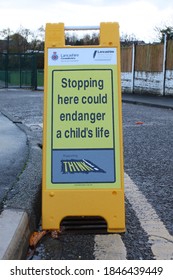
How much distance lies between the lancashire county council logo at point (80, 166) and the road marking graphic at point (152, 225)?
75 cm

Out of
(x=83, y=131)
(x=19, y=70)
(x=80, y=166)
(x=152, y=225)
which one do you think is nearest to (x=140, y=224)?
(x=152, y=225)

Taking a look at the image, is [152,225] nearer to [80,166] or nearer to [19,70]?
[80,166]

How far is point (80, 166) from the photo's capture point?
4121mm

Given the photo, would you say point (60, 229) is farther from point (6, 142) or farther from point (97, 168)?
Result: point (6, 142)

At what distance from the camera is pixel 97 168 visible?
411 centimetres

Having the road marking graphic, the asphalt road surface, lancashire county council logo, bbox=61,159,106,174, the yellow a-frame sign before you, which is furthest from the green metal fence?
lancashire county council logo, bbox=61,159,106,174

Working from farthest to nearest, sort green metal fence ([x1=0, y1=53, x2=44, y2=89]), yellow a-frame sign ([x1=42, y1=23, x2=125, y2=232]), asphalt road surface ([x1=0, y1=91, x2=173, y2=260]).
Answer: green metal fence ([x1=0, y1=53, x2=44, y2=89]) → yellow a-frame sign ([x1=42, y1=23, x2=125, y2=232]) → asphalt road surface ([x1=0, y1=91, x2=173, y2=260])

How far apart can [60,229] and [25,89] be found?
25866 mm

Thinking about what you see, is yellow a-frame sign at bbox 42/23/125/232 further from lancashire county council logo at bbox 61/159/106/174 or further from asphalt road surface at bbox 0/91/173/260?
asphalt road surface at bbox 0/91/173/260

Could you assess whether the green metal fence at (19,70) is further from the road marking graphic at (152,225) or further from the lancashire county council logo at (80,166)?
the lancashire county council logo at (80,166)

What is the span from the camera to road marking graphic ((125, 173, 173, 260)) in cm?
384

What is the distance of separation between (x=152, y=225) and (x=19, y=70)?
85.2 ft

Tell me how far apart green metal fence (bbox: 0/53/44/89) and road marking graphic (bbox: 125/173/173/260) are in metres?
24.0
